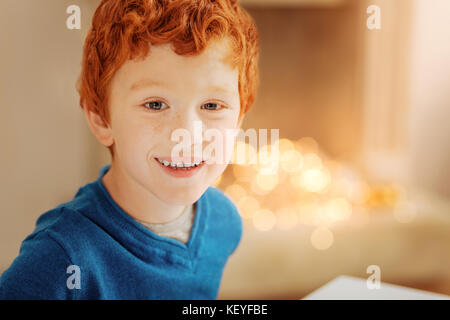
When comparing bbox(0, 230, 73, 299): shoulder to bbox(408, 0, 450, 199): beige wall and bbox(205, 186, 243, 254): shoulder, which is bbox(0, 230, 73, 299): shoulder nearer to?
bbox(205, 186, 243, 254): shoulder

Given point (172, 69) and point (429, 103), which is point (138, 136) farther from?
point (429, 103)

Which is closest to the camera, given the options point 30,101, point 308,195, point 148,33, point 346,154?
point 148,33

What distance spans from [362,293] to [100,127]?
375 millimetres

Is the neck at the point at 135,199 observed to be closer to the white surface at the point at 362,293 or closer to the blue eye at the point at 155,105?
the blue eye at the point at 155,105

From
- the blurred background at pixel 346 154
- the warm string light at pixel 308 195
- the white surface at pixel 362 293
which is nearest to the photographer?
the white surface at pixel 362 293

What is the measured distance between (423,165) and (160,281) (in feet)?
4.16

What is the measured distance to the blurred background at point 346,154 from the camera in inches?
50.4

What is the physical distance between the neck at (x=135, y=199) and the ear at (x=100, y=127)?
0.04 meters

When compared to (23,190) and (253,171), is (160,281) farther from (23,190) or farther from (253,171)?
(253,171)

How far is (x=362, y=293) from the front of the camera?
60 cm

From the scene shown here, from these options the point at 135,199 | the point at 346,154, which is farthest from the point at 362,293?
the point at 346,154

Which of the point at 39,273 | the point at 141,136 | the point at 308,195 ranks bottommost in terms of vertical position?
the point at 308,195

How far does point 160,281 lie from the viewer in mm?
531

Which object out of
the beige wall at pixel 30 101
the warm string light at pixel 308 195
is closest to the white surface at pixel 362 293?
the beige wall at pixel 30 101
